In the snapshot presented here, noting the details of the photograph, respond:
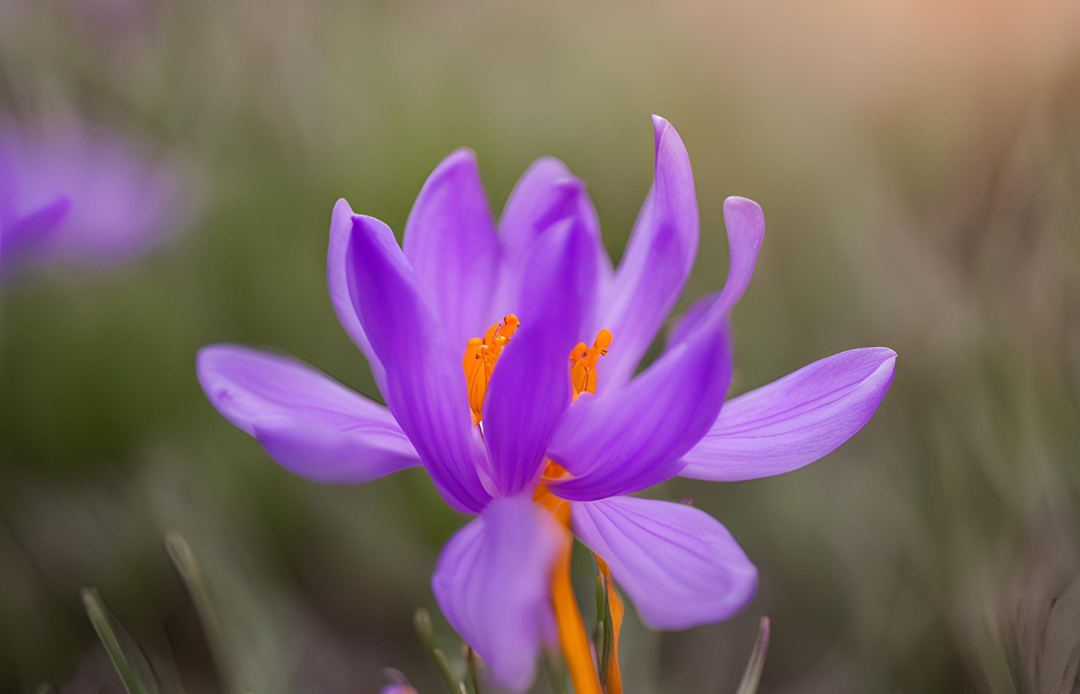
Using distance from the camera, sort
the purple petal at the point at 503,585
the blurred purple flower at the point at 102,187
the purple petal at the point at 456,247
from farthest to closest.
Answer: the blurred purple flower at the point at 102,187 → the purple petal at the point at 456,247 → the purple petal at the point at 503,585

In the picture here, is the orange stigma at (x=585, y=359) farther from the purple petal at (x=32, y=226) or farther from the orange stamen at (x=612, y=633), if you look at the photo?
the purple petal at (x=32, y=226)

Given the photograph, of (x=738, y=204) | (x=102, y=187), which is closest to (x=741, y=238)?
(x=738, y=204)

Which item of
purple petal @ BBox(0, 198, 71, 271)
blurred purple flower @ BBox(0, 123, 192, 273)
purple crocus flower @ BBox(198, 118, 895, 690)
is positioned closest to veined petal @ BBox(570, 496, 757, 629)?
purple crocus flower @ BBox(198, 118, 895, 690)

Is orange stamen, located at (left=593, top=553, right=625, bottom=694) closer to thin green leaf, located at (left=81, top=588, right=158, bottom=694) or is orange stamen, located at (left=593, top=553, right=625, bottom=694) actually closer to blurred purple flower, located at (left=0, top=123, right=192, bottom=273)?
thin green leaf, located at (left=81, top=588, right=158, bottom=694)

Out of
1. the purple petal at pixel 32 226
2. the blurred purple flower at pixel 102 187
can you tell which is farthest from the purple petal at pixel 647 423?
the blurred purple flower at pixel 102 187

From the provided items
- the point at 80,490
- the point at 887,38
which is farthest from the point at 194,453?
the point at 887,38

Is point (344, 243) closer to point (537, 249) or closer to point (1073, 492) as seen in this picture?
point (537, 249)

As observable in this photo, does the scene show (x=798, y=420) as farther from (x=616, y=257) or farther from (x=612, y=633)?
(x=616, y=257)
